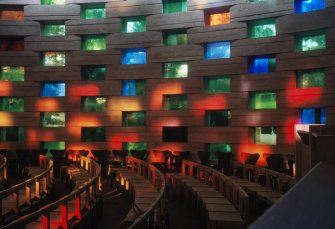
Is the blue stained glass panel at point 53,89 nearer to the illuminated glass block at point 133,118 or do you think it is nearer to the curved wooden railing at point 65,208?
the illuminated glass block at point 133,118

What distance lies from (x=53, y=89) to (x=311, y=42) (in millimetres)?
8725

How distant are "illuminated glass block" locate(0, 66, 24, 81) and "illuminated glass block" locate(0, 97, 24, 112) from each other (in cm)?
72

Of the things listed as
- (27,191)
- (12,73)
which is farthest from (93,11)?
(27,191)

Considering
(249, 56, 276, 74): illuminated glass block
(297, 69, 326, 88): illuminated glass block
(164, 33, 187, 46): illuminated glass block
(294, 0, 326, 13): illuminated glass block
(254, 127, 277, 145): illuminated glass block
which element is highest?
(294, 0, 326, 13): illuminated glass block

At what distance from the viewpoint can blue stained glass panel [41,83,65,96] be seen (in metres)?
13.2

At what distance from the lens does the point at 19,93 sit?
42.3 feet

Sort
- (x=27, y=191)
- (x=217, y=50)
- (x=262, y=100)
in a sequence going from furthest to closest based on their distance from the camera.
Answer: (x=217, y=50) → (x=262, y=100) → (x=27, y=191)

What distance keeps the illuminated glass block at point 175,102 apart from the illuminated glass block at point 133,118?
3.06 feet

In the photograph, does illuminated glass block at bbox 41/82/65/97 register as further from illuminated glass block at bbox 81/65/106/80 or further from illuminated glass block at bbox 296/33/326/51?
illuminated glass block at bbox 296/33/326/51

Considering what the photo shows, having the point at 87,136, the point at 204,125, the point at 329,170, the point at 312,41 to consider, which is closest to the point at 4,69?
the point at 87,136

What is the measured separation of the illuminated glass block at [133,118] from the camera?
12.6m

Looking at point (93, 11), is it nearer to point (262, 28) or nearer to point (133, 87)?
point (133, 87)

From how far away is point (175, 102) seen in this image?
40.1 ft

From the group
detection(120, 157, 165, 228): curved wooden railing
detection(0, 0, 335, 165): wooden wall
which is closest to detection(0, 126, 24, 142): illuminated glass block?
detection(0, 0, 335, 165): wooden wall
